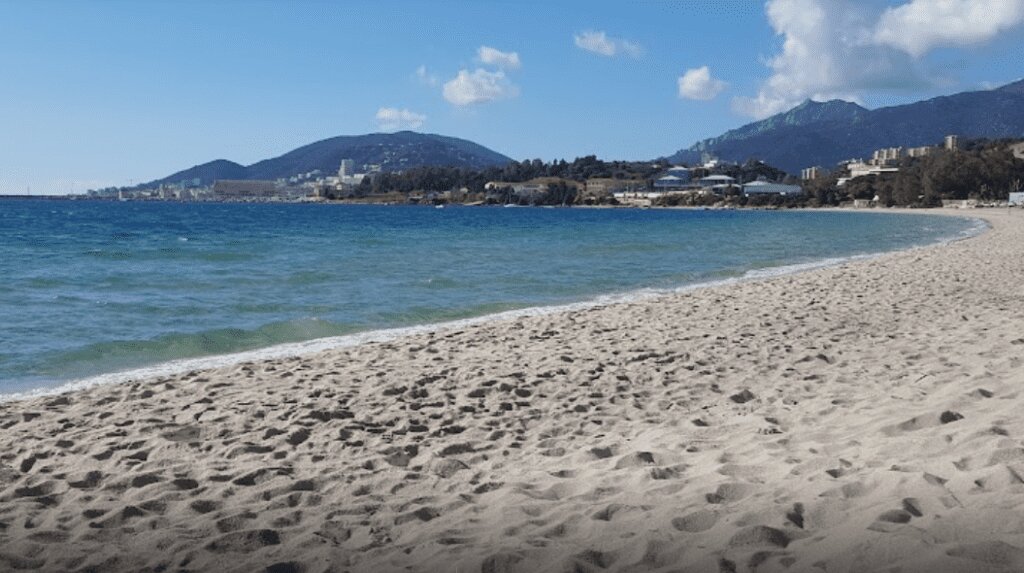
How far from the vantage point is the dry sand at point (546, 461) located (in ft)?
12.0

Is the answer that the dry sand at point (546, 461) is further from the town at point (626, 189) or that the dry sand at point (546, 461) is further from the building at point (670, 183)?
the building at point (670, 183)

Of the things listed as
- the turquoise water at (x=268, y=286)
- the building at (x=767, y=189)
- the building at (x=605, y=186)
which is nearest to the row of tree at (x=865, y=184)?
the building at (x=605, y=186)

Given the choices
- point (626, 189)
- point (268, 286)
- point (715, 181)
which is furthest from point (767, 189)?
point (268, 286)

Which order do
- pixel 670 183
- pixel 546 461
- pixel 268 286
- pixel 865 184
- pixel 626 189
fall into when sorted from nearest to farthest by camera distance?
pixel 546 461
pixel 268 286
pixel 865 184
pixel 626 189
pixel 670 183

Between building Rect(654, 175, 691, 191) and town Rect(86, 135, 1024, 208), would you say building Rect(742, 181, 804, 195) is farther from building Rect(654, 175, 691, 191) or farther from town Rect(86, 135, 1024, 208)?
building Rect(654, 175, 691, 191)

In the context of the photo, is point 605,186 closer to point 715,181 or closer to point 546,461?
point 715,181

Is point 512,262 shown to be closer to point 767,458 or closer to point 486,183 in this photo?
point 767,458

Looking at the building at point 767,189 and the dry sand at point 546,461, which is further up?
the dry sand at point 546,461

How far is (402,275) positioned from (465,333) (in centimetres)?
1101

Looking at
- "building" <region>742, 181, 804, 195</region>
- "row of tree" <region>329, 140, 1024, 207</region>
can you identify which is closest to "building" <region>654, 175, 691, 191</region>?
"row of tree" <region>329, 140, 1024, 207</region>

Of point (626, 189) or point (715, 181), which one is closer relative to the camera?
point (626, 189)

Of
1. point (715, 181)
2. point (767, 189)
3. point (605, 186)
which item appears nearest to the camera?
point (767, 189)

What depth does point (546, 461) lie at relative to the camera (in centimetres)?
516

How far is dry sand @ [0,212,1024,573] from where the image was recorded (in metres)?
3.67
